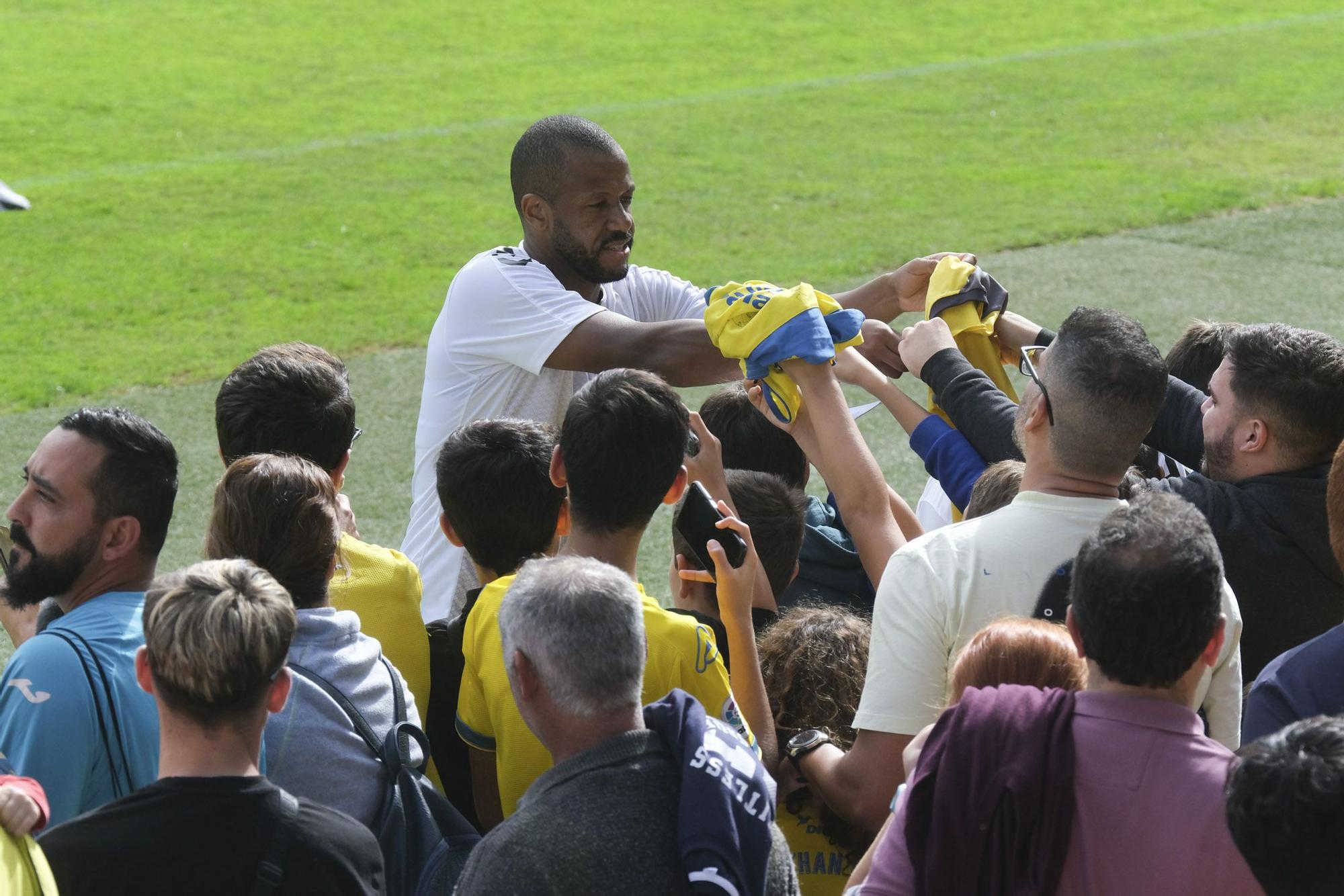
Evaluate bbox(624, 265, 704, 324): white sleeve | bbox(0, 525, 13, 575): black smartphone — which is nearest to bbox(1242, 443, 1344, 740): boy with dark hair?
bbox(624, 265, 704, 324): white sleeve

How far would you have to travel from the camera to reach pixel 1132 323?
3.27 m

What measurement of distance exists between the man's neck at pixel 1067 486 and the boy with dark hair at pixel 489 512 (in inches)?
44.4

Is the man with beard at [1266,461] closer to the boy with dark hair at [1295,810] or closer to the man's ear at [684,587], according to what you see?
the man's ear at [684,587]

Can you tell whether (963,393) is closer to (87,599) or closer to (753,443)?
(753,443)

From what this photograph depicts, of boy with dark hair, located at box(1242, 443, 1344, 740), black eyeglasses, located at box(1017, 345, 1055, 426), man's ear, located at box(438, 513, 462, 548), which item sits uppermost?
black eyeglasses, located at box(1017, 345, 1055, 426)

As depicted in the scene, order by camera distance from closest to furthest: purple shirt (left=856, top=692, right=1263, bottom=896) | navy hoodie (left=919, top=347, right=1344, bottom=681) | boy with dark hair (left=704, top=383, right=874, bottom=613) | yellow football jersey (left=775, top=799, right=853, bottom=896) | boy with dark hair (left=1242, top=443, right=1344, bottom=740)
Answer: purple shirt (left=856, top=692, right=1263, bottom=896) → boy with dark hair (left=1242, top=443, right=1344, bottom=740) → yellow football jersey (left=775, top=799, right=853, bottom=896) → navy hoodie (left=919, top=347, right=1344, bottom=681) → boy with dark hair (left=704, top=383, right=874, bottom=613)

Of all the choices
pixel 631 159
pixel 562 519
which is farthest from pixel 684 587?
pixel 631 159

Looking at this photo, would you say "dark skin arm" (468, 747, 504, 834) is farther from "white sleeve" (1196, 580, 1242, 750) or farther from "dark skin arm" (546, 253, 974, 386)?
"white sleeve" (1196, 580, 1242, 750)

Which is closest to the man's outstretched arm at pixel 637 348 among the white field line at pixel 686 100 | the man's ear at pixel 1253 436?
the man's ear at pixel 1253 436

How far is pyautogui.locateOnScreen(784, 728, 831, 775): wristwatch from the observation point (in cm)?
313

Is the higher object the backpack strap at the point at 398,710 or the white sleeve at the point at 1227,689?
the white sleeve at the point at 1227,689

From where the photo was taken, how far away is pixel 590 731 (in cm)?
247

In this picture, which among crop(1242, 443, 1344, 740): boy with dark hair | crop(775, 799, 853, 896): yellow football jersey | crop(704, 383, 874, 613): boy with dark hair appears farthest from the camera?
crop(704, 383, 874, 613): boy with dark hair

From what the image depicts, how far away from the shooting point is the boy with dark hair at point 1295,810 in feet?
6.95
